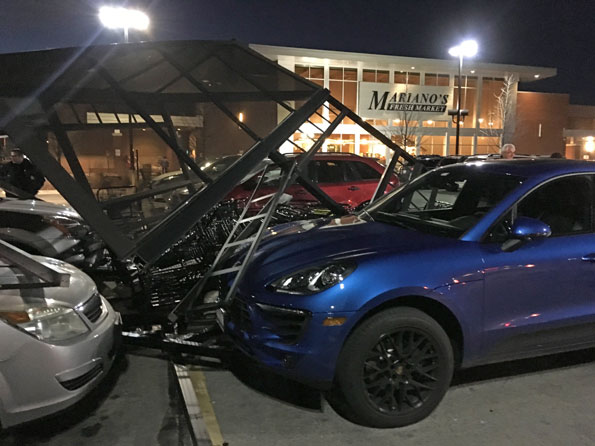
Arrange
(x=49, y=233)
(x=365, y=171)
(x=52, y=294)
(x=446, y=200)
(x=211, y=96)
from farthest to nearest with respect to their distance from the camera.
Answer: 1. (x=365, y=171)
2. (x=49, y=233)
3. (x=211, y=96)
4. (x=446, y=200)
5. (x=52, y=294)

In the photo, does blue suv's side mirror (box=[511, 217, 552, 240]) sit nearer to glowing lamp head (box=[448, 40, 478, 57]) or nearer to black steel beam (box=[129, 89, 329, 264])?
black steel beam (box=[129, 89, 329, 264])

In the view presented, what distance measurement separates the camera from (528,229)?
331 cm

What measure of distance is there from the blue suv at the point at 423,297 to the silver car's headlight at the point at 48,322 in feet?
3.44

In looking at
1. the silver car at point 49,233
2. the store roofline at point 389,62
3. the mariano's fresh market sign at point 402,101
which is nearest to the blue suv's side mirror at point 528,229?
the silver car at point 49,233

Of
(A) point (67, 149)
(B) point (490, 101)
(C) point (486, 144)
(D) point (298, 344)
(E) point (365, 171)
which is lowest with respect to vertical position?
(D) point (298, 344)

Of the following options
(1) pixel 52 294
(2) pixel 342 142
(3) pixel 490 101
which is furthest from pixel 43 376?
(3) pixel 490 101

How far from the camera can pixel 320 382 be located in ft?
10.1

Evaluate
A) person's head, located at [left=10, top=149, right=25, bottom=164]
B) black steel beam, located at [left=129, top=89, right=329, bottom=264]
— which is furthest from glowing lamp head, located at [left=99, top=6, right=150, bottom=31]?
black steel beam, located at [left=129, top=89, right=329, bottom=264]

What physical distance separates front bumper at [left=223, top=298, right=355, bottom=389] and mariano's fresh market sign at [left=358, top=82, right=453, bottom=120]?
3173 cm

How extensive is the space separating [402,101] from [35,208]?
1244 inches

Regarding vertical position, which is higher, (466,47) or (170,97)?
(466,47)

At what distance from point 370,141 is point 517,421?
31800 millimetres

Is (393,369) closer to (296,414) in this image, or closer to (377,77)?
(296,414)

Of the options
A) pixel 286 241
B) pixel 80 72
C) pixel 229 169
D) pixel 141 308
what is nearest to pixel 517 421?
pixel 286 241
